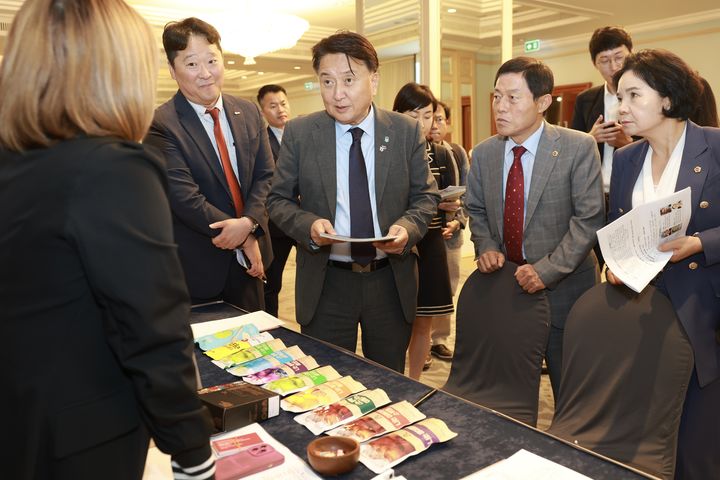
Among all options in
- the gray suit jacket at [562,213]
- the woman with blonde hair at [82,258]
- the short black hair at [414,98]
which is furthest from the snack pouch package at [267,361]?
the short black hair at [414,98]

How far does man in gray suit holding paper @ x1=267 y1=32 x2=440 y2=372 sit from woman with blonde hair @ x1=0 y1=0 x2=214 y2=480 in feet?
4.28

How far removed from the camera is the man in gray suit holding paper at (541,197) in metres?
2.25

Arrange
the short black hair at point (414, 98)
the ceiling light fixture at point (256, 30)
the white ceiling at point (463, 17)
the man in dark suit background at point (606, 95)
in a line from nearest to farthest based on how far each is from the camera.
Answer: the man in dark suit background at point (606, 95) < the short black hair at point (414, 98) < the white ceiling at point (463, 17) < the ceiling light fixture at point (256, 30)

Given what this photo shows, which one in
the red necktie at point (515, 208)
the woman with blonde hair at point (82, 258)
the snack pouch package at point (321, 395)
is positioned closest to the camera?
the woman with blonde hair at point (82, 258)

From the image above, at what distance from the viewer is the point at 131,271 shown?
0.89 m

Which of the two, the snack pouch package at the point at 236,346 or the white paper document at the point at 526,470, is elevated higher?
the snack pouch package at the point at 236,346

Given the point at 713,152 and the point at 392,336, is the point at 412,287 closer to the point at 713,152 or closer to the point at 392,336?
the point at 392,336

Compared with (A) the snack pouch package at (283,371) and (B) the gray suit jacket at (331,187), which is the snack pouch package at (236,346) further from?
(B) the gray suit jacket at (331,187)

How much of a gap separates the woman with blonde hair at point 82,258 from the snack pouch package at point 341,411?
47 centimetres

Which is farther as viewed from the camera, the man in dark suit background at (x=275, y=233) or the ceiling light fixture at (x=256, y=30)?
the ceiling light fixture at (x=256, y=30)

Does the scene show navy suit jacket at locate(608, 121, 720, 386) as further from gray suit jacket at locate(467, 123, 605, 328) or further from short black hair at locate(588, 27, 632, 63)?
short black hair at locate(588, 27, 632, 63)

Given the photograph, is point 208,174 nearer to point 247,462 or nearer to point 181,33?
point 181,33

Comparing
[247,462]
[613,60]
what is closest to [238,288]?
[247,462]

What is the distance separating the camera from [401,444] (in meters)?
1.27
